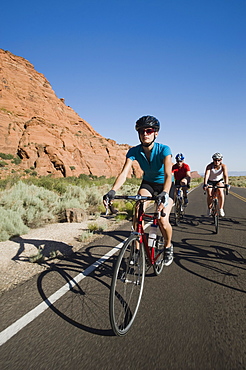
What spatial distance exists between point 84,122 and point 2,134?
38.9 meters

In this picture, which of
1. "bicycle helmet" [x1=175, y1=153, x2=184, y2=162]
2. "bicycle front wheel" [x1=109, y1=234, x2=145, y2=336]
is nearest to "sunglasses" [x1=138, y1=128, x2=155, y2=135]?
"bicycle front wheel" [x1=109, y1=234, x2=145, y2=336]

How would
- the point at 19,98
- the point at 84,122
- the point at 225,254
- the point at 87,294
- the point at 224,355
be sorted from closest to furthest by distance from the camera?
1. the point at 224,355
2. the point at 87,294
3. the point at 225,254
4. the point at 19,98
5. the point at 84,122

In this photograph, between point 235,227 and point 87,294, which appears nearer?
point 87,294

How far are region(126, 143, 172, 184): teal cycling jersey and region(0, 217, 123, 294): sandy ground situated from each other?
8.38ft

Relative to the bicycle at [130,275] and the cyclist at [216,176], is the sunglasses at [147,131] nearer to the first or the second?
the bicycle at [130,275]

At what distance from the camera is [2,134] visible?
1861 inches

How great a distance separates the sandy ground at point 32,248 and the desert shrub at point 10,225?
0.18 metres

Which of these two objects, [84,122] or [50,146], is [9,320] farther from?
[84,122]

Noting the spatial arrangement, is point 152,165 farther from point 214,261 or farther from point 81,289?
point 214,261

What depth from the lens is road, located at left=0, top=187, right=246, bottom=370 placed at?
2305 millimetres

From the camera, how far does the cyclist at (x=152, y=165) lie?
11.7 feet

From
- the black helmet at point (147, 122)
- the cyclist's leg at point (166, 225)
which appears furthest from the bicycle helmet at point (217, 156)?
the black helmet at point (147, 122)

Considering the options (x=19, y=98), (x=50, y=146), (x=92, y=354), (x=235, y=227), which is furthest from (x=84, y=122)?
(x=92, y=354)

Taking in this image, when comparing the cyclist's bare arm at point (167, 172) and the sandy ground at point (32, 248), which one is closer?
the cyclist's bare arm at point (167, 172)
